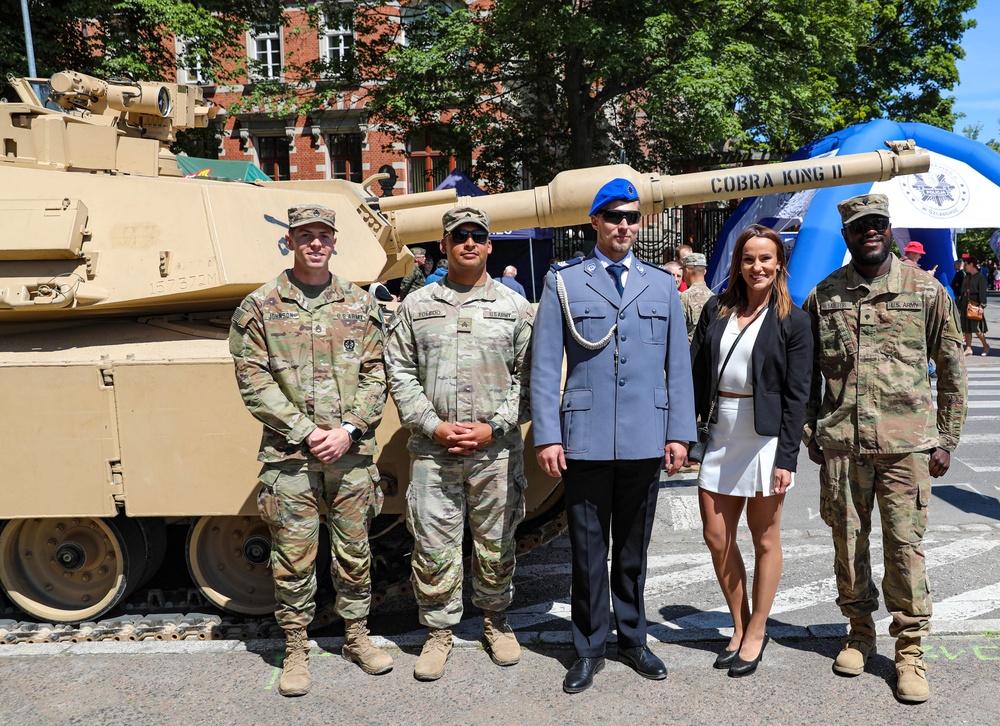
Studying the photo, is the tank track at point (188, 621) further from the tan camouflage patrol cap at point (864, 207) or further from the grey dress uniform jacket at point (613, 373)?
the tan camouflage patrol cap at point (864, 207)

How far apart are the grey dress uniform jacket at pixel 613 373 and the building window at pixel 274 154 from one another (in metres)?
27.4

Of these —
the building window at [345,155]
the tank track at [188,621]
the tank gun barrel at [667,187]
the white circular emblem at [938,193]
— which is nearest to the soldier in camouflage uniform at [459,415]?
the tank track at [188,621]

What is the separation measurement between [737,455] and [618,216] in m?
1.21

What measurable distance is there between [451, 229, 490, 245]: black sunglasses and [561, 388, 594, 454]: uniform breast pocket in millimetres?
849

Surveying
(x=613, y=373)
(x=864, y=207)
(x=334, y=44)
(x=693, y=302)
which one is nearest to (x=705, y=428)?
(x=613, y=373)

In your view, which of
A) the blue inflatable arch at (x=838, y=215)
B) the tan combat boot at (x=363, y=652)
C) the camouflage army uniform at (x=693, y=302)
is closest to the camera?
the tan combat boot at (x=363, y=652)

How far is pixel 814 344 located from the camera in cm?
416

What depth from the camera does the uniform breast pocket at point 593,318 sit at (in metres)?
4.04

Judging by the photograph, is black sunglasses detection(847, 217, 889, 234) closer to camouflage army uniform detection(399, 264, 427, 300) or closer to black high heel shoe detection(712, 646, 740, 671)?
black high heel shoe detection(712, 646, 740, 671)

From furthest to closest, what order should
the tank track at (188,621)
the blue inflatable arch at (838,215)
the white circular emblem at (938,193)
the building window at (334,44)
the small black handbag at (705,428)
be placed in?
the building window at (334,44), the white circular emblem at (938,193), the blue inflatable arch at (838,215), the tank track at (188,621), the small black handbag at (705,428)

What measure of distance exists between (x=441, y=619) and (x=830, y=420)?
2052 millimetres

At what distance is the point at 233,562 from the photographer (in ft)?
16.6

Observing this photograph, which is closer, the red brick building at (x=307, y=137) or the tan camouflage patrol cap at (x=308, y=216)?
the tan camouflage patrol cap at (x=308, y=216)

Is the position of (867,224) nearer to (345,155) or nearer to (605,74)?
(605,74)
